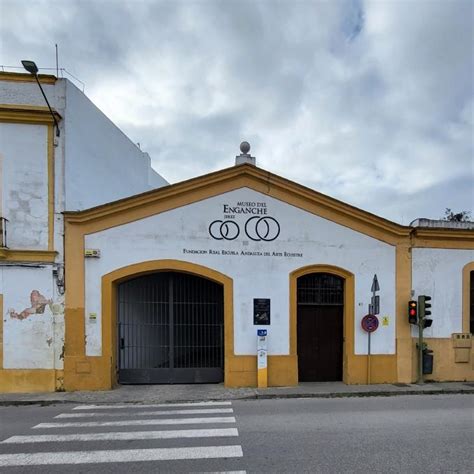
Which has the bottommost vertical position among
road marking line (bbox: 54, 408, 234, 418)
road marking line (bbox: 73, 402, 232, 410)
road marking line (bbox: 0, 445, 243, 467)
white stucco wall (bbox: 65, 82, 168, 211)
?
road marking line (bbox: 73, 402, 232, 410)

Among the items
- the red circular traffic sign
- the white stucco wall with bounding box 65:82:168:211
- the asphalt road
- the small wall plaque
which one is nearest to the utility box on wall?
the red circular traffic sign

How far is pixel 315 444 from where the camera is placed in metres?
5.70

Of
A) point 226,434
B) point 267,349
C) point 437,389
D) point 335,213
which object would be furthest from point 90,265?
point 437,389

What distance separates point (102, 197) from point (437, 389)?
11.4 meters

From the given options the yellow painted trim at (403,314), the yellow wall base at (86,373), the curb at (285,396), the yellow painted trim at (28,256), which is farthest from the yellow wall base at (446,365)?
the yellow painted trim at (28,256)

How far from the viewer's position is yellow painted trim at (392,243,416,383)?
1076 centimetres

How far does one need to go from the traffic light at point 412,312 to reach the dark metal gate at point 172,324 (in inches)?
210

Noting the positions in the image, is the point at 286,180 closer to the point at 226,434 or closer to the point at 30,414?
the point at 226,434

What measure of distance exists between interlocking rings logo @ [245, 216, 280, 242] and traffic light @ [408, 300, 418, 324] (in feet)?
13.9

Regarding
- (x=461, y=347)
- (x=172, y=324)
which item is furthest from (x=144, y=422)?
(x=461, y=347)

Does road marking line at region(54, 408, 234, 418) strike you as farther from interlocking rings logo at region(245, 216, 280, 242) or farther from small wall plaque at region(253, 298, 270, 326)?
interlocking rings logo at region(245, 216, 280, 242)

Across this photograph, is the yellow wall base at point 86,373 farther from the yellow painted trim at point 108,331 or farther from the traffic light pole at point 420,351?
the traffic light pole at point 420,351

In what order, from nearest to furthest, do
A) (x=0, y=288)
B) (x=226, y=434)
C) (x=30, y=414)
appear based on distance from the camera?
1. (x=226, y=434)
2. (x=30, y=414)
3. (x=0, y=288)

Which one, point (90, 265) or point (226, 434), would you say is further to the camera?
point (90, 265)
